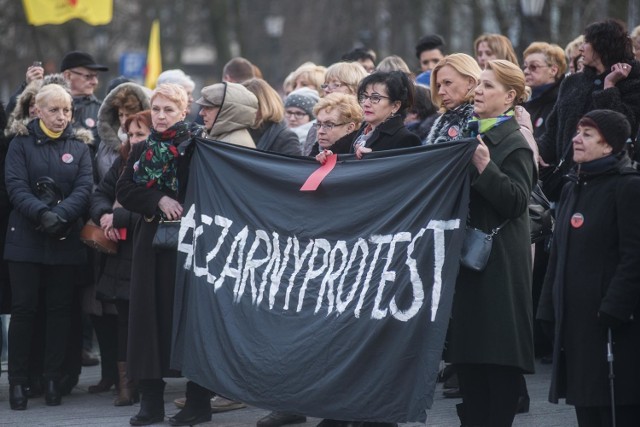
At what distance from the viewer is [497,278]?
19.5 feet

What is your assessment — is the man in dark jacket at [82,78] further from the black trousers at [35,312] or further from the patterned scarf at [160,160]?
the patterned scarf at [160,160]

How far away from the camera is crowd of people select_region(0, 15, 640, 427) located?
5660mm

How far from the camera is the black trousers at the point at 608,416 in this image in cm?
563

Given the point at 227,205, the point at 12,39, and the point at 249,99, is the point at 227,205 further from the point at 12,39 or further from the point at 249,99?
the point at 12,39

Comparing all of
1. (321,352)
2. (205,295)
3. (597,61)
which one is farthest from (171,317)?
(597,61)

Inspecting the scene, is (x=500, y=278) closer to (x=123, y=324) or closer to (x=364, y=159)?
(x=364, y=159)

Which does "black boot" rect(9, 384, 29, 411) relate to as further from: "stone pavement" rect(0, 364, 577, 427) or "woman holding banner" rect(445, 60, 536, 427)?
"woman holding banner" rect(445, 60, 536, 427)

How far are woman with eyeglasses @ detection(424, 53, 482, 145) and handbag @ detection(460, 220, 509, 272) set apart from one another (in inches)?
30.6

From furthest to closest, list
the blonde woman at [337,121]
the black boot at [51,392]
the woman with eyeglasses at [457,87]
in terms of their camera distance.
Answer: the black boot at [51,392], the blonde woman at [337,121], the woman with eyeglasses at [457,87]

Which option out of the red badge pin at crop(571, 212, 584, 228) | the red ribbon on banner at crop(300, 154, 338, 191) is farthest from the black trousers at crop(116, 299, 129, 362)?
the red badge pin at crop(571, 212, 584, 228)

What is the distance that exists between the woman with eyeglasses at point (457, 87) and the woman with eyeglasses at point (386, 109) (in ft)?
0.64

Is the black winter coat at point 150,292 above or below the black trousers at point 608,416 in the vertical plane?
above

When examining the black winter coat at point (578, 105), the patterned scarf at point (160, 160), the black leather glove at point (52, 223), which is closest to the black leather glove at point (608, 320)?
the black winter coat at point (578, 105)

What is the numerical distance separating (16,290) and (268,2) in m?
31.5
